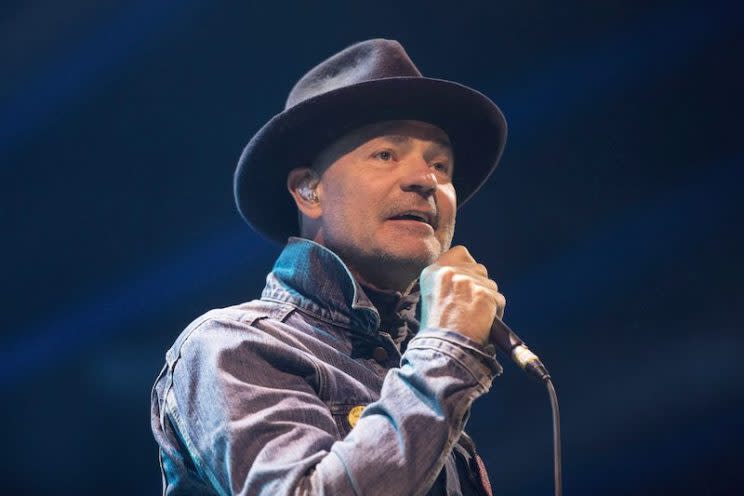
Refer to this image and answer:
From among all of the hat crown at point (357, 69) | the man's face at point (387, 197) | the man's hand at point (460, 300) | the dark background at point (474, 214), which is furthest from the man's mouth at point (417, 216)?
the dark background at point (474, 214)

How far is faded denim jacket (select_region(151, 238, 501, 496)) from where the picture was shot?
1.29 metres

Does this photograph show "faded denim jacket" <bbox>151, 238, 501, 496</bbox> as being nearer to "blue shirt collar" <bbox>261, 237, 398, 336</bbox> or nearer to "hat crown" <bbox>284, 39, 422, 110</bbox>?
"blue shirt collar" <bbox>261, 237, 398, 336</bbox>

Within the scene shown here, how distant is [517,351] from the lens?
4.79 ft

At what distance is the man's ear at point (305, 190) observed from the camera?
1.98 metres

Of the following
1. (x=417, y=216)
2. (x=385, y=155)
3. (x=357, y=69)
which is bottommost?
(x=417, y=216)

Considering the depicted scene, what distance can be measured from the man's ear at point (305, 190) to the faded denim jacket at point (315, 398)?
174mm

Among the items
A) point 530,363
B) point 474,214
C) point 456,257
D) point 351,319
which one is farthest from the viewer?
point 474,214

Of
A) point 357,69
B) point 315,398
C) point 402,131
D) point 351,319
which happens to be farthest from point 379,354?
point 357,69

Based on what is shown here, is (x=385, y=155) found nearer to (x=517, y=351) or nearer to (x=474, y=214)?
(x=517, y=351)

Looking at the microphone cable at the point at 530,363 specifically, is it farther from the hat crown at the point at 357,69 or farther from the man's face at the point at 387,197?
the hat crown at the point at 357,69

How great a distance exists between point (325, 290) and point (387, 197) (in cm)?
24

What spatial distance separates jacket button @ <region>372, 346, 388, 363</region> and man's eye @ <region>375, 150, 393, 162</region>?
424 millimetres

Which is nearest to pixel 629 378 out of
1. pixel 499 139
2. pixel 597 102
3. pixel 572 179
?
pixel 572 179

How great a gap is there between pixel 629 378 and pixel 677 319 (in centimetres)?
30
